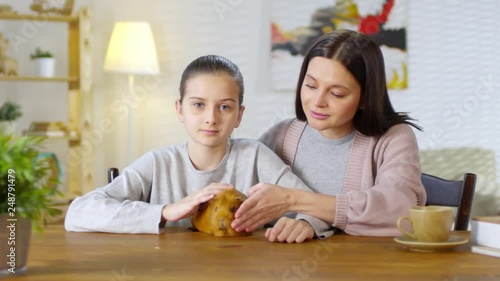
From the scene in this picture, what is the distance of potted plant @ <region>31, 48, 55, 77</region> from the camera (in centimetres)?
456

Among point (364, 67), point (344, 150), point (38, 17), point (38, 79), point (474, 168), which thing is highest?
point (364, 67)

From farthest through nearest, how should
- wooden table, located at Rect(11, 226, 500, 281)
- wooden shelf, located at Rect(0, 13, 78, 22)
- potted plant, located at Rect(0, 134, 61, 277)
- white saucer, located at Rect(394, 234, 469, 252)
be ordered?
wooden shelf, located at Rect(0, 13, 78, 22) < white saucer, located at Rect(394, 234, 469, 252) < wooden table, located at Rect(11, 226, 500, 281) < potted plant, located at Rect(0, 134, 61, 277)

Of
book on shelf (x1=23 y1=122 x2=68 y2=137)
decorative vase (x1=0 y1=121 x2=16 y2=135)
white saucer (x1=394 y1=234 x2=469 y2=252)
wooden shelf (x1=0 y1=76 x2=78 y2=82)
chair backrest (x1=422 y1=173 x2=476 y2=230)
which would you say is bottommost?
book on shelf (x1=23 y1=122 x2=68 y2=137)

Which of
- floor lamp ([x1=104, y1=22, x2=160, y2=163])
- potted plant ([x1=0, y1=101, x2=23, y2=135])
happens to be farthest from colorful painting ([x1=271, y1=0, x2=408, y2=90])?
potted plant ([x1=0, y1=101, x2=23, y2=135])

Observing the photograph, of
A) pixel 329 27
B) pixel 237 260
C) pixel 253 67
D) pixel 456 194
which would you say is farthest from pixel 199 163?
pixel 329 27

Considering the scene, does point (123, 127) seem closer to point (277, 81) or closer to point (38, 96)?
point (38, 96)

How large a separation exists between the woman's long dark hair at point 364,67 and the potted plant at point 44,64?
2.95 m

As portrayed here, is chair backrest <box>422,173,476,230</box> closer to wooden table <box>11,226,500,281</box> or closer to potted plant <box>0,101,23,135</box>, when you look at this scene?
wooden table <box>11,226,500,281</box>

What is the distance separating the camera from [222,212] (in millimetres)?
1648

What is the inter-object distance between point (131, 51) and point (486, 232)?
336cm

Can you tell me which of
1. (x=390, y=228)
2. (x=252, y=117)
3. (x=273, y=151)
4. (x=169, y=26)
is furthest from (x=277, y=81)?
(x=390, y=228)

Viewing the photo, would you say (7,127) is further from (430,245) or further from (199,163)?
(430,245)

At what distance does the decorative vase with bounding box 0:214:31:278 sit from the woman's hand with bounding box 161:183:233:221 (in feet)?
1.69

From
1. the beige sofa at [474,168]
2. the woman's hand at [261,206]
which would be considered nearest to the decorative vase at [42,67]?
the beige sofa at [474,168]
